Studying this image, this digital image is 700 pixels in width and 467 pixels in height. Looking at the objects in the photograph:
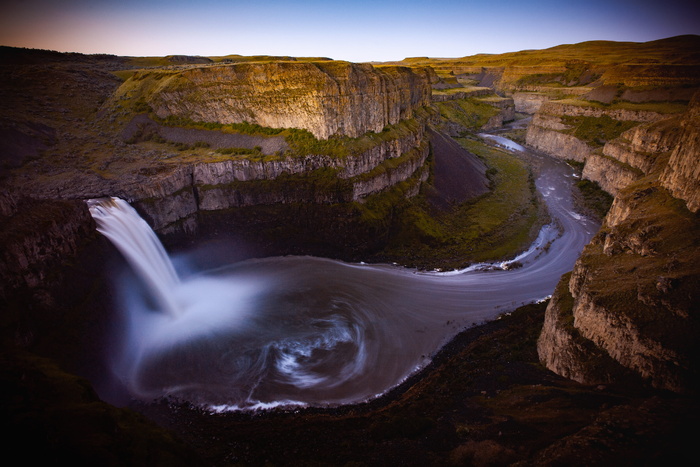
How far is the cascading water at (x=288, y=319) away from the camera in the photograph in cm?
2123

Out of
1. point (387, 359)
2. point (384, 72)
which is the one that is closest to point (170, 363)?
point (387, 359)

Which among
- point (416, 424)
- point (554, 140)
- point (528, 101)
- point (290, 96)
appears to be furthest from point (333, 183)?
point (528, 101)

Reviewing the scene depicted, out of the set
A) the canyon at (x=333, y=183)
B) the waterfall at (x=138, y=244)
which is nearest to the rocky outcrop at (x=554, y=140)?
the canyon at (x=333, y=183)

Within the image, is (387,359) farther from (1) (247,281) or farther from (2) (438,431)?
(1) (247,281)

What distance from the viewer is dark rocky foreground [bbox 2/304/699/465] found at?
10.4 metres

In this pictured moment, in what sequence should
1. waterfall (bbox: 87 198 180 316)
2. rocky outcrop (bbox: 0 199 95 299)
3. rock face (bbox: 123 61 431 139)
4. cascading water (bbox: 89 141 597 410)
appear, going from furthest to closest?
rock face (bbox: 123 61 431 139), waterfall (bbox: 87 198 180 316), cascading water (bbox: 89 141 597 410), rocky outcrop (bbox: 0 199 95 299)

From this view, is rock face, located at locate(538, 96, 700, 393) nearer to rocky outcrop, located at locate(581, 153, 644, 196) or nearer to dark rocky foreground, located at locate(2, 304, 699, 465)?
dark rocky foreground, located at locate(2, 304, 699, 465)

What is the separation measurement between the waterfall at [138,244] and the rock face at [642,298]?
26882 mm

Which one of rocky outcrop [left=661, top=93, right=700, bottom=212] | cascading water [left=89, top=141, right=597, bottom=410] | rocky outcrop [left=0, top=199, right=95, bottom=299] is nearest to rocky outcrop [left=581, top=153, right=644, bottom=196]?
Result: cascading water [left=89, top=141, right=597, bottom=410]

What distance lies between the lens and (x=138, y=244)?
27.8m

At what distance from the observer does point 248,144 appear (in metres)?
39.9

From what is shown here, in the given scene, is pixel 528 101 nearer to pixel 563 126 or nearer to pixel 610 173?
pixel 563 126

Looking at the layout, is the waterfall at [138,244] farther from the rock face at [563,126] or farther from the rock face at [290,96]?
the rock face at [563,126]

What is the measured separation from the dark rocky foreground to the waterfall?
33.2 ft
